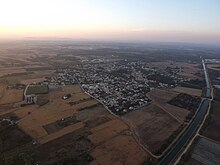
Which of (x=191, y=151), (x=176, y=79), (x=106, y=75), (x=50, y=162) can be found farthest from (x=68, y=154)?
(x=176, y=79)

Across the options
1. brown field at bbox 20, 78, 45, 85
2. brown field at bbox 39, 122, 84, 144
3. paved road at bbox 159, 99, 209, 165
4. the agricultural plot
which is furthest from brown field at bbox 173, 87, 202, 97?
brown field at bbox 20, 78, 45, 85

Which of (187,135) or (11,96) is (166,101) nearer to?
(187,135)

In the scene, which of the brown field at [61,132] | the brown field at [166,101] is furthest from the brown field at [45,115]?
the brown field at [166,101]

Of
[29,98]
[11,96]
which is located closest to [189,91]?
Result: [29,98]

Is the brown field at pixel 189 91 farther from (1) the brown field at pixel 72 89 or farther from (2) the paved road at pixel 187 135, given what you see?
(1) the brown field at pixel 72 89

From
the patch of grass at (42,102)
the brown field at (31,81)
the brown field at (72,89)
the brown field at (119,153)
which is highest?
the brown field at (119,153)

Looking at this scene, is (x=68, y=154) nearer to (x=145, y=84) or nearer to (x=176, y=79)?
(x=145, y=84)
